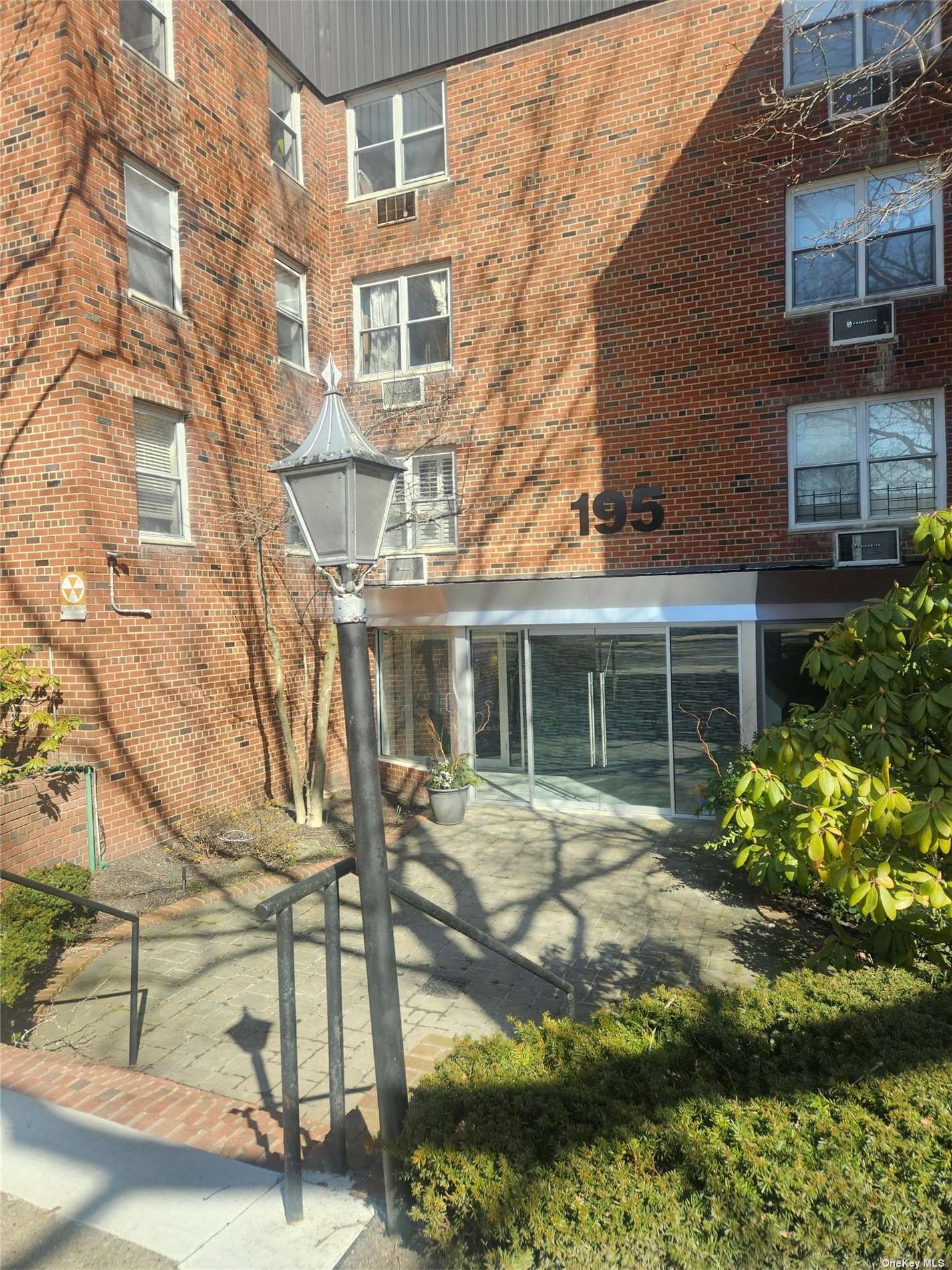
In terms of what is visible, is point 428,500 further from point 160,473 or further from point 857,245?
point 857,245

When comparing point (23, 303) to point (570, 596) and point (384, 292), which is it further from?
point (570, 596)

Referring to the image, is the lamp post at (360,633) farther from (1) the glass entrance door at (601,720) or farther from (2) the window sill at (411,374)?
(2) the window sill at (411,374)

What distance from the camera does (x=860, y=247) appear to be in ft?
31.2

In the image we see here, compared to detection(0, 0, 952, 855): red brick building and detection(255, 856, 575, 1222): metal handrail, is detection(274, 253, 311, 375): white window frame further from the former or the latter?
detection(255, 856, 575, 1222): metal handrail

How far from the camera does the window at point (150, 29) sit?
9031 millimetres

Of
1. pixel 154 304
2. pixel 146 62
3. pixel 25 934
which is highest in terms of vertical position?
pixel 146 62

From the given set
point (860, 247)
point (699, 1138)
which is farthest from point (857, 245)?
point (699, 1138)

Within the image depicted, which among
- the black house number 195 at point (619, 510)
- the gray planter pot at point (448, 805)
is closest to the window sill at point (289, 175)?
the black house number 195 at point (619, 510)

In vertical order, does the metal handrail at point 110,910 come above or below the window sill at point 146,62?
below

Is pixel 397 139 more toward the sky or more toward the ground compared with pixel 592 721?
more toward the sky

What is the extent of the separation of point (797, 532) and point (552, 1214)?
29.5 ft

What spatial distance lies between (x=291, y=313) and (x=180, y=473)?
3951 mm

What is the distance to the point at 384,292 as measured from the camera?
12.6 metres

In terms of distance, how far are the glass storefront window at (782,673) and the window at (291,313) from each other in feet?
26.9
